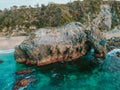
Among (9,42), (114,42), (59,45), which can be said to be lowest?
(114,42)

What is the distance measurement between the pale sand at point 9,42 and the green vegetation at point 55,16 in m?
8.39

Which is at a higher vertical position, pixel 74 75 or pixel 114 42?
pixel 114 42

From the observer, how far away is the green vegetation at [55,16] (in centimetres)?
6925

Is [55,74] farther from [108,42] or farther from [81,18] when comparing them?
[81,18]

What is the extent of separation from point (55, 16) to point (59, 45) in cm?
3164

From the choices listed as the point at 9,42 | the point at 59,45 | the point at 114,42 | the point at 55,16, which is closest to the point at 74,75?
the point at 59,45

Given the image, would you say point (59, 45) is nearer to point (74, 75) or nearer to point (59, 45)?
point (59, 45)

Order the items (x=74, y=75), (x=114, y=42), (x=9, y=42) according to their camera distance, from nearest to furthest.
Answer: (x=74, y=75)
(x=114, y=42)
(x=9, y=42)

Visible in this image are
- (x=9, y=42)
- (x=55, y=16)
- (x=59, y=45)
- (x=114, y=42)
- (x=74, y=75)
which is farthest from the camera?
(x=55, y=16)

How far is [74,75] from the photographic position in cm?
3469

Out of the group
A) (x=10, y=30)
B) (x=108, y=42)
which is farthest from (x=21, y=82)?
(x=10, y=30)

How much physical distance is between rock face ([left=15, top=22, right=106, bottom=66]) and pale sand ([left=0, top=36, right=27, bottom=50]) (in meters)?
13.4

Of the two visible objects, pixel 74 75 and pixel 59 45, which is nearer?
pixel 74 75

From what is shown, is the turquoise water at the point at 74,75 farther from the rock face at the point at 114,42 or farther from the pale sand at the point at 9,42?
the pale sand at the point at 9,42
